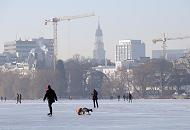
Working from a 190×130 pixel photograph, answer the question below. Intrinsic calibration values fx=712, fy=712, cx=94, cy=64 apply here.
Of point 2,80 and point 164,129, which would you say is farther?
point 2,80

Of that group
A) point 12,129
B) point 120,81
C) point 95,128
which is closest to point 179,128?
point 95,128

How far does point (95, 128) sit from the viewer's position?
23.7 metres

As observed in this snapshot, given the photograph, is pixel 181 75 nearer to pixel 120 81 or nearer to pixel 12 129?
pixel 120 81

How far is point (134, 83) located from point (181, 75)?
1143 cm

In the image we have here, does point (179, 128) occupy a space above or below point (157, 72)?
below

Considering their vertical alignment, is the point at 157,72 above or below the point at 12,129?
above

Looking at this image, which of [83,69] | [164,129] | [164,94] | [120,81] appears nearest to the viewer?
[164,129]

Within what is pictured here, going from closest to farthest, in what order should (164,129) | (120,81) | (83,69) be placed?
(164,129)
(83,69)
(120,81)

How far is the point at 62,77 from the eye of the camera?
534 ft

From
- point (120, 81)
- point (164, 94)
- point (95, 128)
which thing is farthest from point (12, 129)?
point (120, 81)

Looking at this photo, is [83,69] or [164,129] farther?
[83,69]

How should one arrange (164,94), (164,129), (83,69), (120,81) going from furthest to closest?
(120,81) < (83,69) < (164,94) < (164,129)

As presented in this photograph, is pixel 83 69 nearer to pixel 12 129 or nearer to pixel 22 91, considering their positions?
pixel 22 91

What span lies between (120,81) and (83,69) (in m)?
14.7
